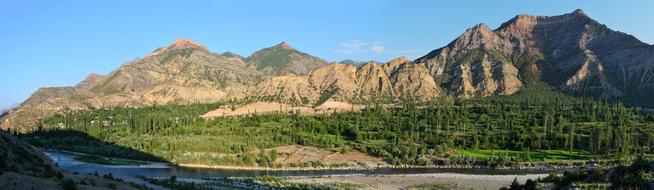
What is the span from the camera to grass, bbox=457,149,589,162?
120406 millimetres

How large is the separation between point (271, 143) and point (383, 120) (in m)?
60.6

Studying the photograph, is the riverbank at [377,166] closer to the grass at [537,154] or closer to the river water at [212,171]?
the river water at [212,171]

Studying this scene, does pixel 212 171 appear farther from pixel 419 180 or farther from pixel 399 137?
pixel 399 137

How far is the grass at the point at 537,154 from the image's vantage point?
120 m

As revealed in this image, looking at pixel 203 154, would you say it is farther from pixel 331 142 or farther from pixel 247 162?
pixel 331 142

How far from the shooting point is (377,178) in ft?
311

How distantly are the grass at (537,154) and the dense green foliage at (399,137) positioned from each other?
8.6 inches

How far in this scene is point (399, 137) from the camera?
495 ft

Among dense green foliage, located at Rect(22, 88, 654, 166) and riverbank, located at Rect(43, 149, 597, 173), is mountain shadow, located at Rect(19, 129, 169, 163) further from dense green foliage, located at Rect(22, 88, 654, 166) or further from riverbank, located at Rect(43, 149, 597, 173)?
riverbank, located at Rect(43, 149, 597, 173)

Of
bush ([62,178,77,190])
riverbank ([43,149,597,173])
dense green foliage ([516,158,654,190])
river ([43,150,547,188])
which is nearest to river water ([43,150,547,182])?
river ([43,150,547,188])

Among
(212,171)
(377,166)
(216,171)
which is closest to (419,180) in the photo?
(377,166)

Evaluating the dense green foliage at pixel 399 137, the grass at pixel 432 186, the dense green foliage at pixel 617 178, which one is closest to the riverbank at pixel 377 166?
the dense green foliage at pixel 399 137

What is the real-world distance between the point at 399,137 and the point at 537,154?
38.3m

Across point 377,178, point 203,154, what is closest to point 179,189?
point 377,178
